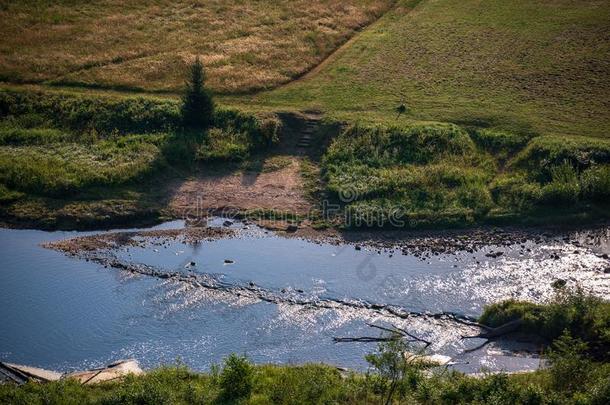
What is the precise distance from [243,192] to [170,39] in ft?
75.6

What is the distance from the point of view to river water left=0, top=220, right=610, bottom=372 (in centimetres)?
3944

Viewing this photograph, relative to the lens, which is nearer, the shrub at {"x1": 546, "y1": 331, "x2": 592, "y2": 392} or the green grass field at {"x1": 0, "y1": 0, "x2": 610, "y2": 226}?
the shrub at {"x1": 546, "y1": 331, "x2": 592, "y2": 392}

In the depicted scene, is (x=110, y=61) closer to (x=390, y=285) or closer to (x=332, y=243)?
(x=332, y=243)

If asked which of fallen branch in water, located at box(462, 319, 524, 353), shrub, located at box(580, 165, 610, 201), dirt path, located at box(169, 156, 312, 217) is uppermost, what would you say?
shrub, located at box(580, 165, 610, 201)

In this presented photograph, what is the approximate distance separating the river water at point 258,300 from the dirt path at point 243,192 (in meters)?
2.40

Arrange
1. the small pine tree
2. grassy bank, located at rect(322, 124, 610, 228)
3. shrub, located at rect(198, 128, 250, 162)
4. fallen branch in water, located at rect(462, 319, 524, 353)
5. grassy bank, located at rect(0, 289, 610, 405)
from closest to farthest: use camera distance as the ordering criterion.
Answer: grassy bank, located at rect(0, 289, 610, 405), fallen branch in water, located at rect(462, 319, 524, 353), grassy bank, located at rect(322, 124, 610, 228), shrub, located at rect(198, 128, 250, 162), the small pine tree

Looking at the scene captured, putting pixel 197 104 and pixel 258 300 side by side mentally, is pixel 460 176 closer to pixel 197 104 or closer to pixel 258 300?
pixel 258 300

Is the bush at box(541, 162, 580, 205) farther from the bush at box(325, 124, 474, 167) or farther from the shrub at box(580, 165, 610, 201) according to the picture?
the bush at box(325, 124, 474, 167)

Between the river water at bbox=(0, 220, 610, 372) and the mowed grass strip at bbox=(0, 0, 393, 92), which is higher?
the mowed grass strip at bbox=(0, 0, 393, 92)

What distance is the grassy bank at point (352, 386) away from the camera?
110 feet

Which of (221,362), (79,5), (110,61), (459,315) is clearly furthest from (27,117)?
(459,315)

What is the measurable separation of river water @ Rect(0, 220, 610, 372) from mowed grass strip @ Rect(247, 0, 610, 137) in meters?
13.1

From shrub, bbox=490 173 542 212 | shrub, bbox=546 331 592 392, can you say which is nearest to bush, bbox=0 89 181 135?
shrub, bbox=490 173 542 212

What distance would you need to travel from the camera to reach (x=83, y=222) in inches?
2018
